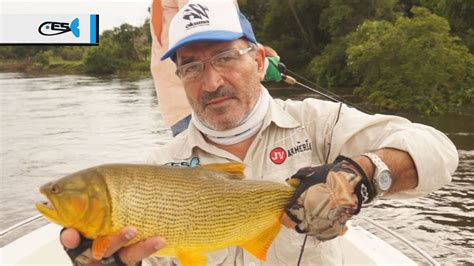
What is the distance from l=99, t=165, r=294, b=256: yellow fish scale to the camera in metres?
2.09

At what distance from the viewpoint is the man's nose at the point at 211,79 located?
2.70 meters

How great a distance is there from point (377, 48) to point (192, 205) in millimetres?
23379

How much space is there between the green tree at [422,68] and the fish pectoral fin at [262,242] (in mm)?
20598

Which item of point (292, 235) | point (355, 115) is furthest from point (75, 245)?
point (355, 115)

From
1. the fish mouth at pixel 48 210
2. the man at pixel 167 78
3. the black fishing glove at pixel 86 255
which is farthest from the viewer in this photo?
the man at pixel 167 78

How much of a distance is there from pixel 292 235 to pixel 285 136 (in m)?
0.51

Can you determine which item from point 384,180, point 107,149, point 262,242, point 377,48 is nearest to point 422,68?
point 377,48

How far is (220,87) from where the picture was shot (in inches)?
107

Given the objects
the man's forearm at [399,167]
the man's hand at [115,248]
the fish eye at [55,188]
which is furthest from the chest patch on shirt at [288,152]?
the fish eye at [55,188]

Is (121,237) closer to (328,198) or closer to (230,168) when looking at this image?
(230,168)

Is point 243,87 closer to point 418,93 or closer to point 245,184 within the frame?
point 245,184

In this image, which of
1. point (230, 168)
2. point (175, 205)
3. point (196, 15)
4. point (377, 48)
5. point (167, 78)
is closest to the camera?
point (175, 205)

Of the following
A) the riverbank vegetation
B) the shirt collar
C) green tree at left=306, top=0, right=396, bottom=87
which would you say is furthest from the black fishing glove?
green tree at left=306, top=0, right=396, bottom=87

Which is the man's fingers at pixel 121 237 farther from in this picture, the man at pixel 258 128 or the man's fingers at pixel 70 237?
the man at pixel 258 128
